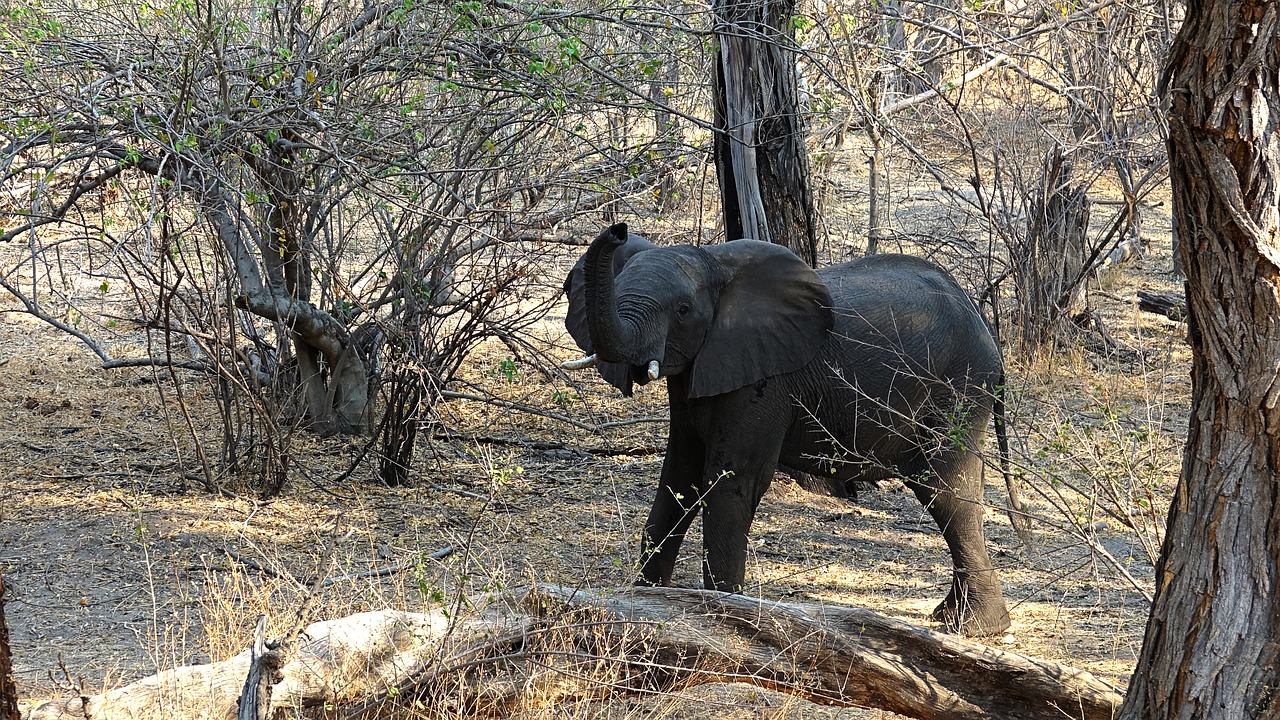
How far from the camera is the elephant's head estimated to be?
548 cm

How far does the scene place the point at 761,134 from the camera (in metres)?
7.99

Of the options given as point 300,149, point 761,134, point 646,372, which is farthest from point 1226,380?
point 300,149

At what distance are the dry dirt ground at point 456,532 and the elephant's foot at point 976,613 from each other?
0.14 meters

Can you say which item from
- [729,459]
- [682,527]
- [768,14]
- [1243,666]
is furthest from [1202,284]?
[768,14]

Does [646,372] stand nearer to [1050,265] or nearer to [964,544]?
[964,544]

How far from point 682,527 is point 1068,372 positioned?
5.57 m

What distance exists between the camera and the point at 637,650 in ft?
15.1

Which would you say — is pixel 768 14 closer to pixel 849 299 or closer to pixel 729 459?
pixel 849 299

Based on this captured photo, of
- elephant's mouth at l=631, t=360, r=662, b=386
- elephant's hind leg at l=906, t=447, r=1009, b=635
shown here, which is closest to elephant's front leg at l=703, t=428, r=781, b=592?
elephant's mouth at l=631, t=360, r=662, b=386

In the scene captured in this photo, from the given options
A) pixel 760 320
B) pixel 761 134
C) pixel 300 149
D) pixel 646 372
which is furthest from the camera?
Result: pixel 761 134

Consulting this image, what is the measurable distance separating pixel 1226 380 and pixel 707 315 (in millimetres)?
2654

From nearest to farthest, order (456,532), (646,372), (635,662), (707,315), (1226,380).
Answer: (1226,380)
(635,662)
(646,372)
(707,315)
(456,532)

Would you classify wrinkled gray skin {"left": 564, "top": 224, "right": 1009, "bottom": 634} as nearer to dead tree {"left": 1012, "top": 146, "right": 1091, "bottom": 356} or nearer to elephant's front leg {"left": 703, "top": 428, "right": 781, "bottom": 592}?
elephant's front leg {"left": 703, "top": 428, "right": 781, "bottom": 592}

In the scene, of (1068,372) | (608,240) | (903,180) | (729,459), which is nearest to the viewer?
(608,240)
